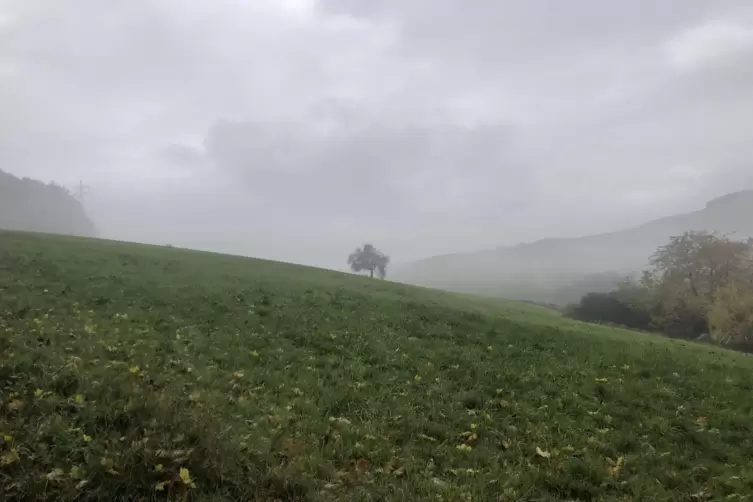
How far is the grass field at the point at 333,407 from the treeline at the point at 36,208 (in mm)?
158957

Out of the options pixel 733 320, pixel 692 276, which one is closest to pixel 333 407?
pixel 733 320

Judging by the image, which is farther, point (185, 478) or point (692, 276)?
point (692, 276)

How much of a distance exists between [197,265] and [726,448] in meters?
32.8

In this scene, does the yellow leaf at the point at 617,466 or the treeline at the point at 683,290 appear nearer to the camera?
the yellow leaf at the point at 617,466

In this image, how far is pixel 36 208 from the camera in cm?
17038

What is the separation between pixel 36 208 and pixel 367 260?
12573 centimetres

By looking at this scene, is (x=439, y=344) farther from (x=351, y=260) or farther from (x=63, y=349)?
(x=351, y=260)

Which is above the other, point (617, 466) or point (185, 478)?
point (185, 478)

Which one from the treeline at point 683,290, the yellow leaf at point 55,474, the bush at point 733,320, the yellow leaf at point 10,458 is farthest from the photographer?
the treeline at point 683,290

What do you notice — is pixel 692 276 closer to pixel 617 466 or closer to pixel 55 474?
pixel 617 466

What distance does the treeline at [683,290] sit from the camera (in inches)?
1998

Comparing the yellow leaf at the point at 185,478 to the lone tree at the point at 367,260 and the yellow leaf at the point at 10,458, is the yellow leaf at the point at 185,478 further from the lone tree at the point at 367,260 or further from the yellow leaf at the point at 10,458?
the lone tree at the point at 367,260

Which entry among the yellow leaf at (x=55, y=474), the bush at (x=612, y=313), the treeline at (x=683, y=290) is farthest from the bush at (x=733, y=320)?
the yellow leaf at (x=55, y=474)

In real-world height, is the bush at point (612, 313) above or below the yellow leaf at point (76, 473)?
below
